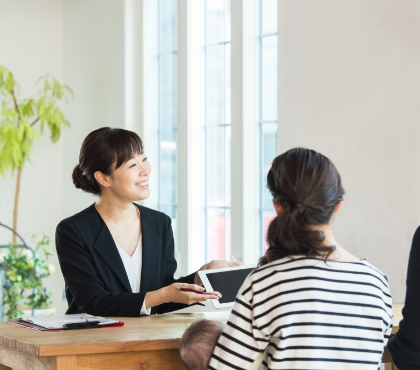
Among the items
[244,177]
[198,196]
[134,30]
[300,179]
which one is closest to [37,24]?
[134,30]

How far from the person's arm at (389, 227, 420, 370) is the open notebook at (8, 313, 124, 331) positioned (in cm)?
86

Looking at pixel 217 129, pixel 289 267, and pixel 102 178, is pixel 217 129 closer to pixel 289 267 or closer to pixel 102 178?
pixel 102 178

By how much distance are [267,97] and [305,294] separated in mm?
2474

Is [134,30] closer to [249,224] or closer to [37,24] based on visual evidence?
[37,24]

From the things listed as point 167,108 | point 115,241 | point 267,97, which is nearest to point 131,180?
point 115,241

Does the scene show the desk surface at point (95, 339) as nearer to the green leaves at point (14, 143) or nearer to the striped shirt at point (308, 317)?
the striped shirt at point (308, 317)

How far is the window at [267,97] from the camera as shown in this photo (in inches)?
153

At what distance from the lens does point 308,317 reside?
5.10 ft

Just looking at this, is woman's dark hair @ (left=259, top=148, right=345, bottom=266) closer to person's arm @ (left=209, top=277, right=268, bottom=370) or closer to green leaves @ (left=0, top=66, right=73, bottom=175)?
person's arm @ (left=209, top=277, right=268, bottom=370)

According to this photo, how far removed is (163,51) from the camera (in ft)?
15.1

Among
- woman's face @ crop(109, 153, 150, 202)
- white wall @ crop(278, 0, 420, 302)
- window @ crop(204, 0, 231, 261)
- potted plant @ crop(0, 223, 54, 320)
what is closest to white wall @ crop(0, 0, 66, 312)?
potted plant @ crop(0, 223, 54, 320)

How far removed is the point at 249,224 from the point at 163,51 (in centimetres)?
136

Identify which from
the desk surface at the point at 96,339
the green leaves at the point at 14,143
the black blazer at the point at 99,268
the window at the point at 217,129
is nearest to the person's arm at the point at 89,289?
the black blazer at the point at 99,268

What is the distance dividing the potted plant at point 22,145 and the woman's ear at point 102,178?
1.97 meters
